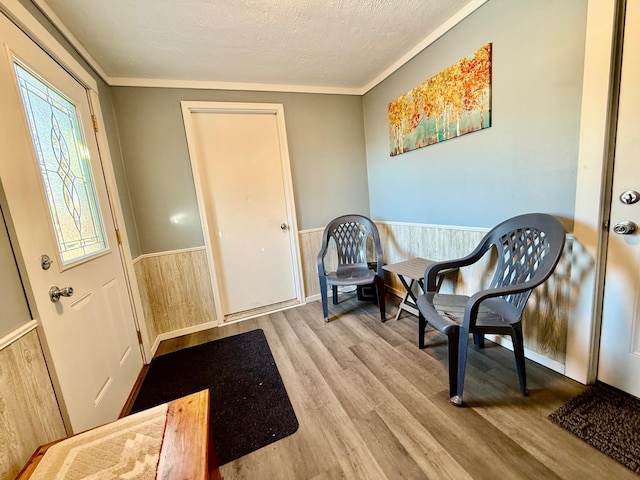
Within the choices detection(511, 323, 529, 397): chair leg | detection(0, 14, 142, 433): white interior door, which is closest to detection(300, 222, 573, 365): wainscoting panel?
detection(511, 323, 529, 397): chair leg

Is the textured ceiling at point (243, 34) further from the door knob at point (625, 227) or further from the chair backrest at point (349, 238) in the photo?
the door knob at point (625, 227)

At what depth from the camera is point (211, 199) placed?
2535 mm

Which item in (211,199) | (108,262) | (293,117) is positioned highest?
(293,117)

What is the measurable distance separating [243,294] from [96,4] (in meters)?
2.33

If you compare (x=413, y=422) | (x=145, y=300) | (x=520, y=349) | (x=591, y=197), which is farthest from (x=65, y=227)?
(x=591, y=197)

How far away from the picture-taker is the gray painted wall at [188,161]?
224cm

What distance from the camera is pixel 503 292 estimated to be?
1.27 metres

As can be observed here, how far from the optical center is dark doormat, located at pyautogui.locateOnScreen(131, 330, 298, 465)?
53.0 inches

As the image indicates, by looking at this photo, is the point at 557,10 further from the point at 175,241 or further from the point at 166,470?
the point at 175,241

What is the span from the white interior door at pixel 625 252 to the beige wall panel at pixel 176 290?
288 centimetres

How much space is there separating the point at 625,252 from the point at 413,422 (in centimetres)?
135

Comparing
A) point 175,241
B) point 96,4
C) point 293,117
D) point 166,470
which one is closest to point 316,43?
point 293,117

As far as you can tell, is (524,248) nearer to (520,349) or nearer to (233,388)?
(520,349)

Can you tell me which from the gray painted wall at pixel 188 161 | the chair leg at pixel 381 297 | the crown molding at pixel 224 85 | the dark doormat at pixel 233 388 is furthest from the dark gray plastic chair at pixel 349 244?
the crown molding at pixel 224 85
